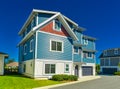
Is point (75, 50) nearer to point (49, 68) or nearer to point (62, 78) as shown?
point (49, 68)

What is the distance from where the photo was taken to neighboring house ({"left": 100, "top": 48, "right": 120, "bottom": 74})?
5272cm

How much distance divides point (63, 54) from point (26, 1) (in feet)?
40.0

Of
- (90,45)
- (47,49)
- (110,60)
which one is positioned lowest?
(110,60)

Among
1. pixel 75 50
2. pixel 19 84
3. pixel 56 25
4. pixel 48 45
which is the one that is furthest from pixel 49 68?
pixel 75 50

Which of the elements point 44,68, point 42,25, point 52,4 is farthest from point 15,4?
point 44,68

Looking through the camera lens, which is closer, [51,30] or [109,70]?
[51,30]

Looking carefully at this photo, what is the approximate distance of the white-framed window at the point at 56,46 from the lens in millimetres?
25881

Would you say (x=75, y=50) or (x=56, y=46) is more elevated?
(x=56, y=46)

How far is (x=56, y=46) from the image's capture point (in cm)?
2645

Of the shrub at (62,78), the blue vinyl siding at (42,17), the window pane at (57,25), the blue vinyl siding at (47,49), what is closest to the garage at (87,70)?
the blue vinyl siding at (47,49)

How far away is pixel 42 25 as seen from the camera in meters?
24.9

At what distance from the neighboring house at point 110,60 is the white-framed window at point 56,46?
3056cm

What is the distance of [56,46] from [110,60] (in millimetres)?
33092

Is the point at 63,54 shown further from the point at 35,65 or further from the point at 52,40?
the point at 35,65
